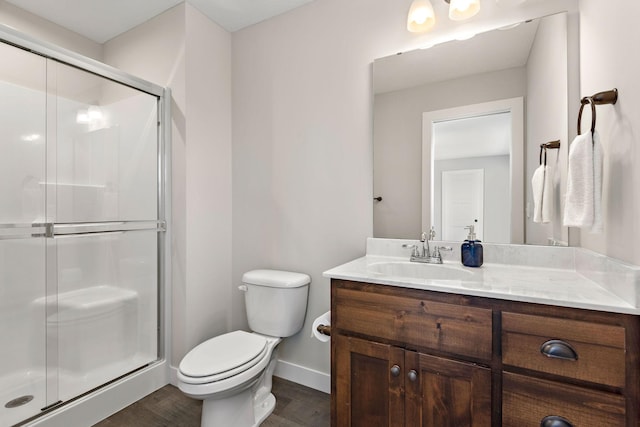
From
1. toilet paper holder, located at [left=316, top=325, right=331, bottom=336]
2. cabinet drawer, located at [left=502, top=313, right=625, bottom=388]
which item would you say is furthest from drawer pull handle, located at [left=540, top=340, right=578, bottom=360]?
toilet paper holder, located at [left=316, top=325, right=331, bottom=336]

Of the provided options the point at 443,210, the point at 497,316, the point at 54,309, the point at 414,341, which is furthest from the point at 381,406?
the point at 54,309

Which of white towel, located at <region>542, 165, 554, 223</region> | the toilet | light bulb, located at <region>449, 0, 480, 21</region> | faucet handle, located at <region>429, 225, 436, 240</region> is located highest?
light bulb, located at <region>449, 0, 480, 21</region>

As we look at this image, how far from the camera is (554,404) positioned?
919 millimetres

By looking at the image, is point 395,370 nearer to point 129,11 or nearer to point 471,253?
point 471,253

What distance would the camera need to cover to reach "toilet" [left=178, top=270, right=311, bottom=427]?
4.58 feet

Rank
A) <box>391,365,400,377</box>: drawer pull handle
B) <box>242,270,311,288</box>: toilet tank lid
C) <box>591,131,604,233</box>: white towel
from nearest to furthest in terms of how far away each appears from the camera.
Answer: <box>591,131,604,233</box>: white towel, <box>391,365,400,377</box>: drawer pull handle, <box>242,270,311,288</box>: toilet tank lid

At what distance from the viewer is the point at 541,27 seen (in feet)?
4.59

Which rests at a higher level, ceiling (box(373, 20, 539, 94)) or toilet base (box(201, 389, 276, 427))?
ceiling (box(373, 20, 539, 94))

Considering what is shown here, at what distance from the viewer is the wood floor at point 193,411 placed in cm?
165

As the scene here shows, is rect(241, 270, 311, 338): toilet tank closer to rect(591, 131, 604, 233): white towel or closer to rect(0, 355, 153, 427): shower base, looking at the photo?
rect(0, 355, 153, 427): shower base

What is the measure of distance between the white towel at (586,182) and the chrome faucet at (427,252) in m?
0.59

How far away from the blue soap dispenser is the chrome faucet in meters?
0.12

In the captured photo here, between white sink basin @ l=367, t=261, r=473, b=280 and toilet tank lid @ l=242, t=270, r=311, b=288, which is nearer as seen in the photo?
white sink basin @ l=367, t=261, r=473, b=280

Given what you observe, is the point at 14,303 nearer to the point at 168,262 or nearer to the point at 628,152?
the point at 168,262
